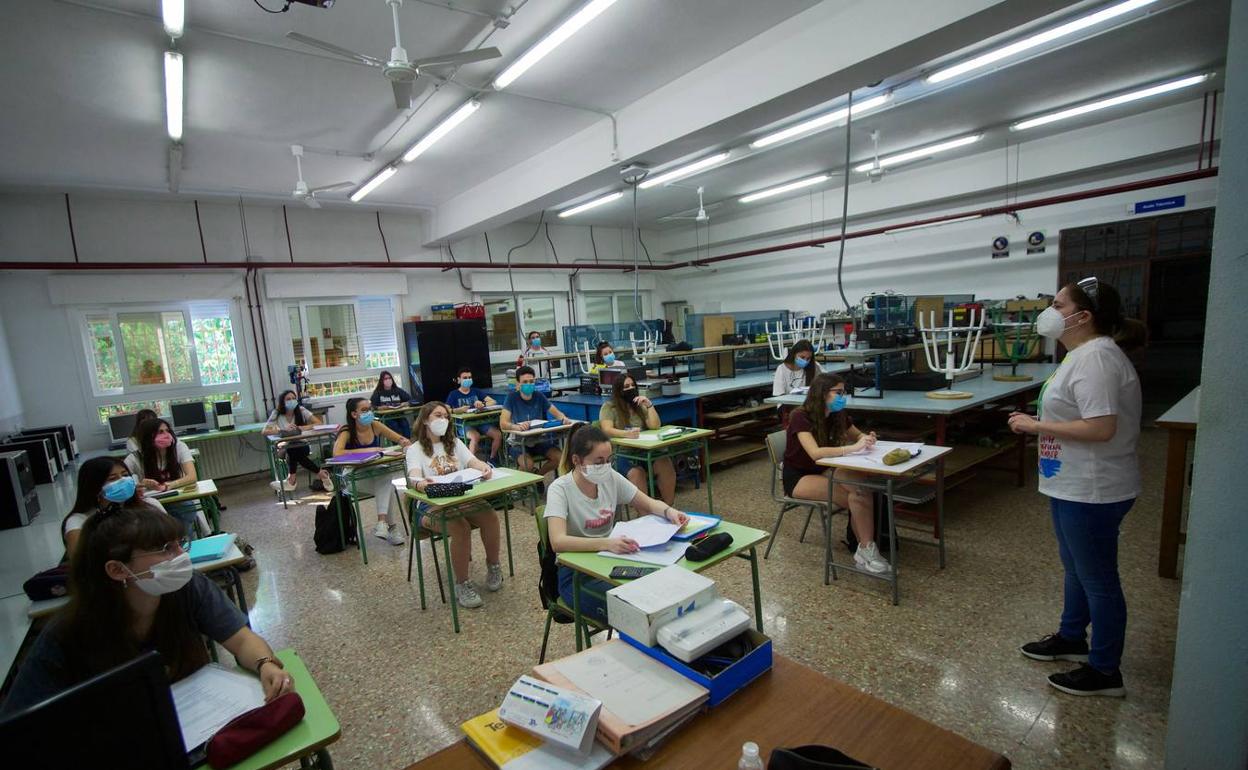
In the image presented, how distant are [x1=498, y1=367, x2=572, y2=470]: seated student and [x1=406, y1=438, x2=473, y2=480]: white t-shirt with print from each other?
1.23 meters

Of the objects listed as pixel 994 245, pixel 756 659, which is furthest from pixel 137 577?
pixel 994 245

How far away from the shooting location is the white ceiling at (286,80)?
3222 mm

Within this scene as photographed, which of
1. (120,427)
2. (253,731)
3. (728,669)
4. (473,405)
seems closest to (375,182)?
(473,405)

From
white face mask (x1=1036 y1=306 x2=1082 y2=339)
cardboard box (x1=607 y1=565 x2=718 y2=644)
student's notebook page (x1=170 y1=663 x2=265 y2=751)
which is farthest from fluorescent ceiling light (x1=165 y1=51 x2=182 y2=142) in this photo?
white face mask (x1=1036 y1=306 x2=1082 y2=339)

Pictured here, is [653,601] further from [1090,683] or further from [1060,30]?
[1060,30]

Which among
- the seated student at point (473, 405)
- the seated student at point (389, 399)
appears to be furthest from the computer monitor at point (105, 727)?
the seated student at point (389, 399)

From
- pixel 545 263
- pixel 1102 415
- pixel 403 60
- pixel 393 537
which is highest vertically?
Answer: pixel 403 60

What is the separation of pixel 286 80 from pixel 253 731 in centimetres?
442

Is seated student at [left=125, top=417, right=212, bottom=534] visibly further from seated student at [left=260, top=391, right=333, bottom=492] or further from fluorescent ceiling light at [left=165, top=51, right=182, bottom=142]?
fluorescent ceiling light at [left=165, top=51, right=182, bottom=142]

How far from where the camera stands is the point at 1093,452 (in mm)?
1960

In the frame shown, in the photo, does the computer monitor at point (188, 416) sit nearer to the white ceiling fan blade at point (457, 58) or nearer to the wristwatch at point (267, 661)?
the white ceiling fan blade at point (457, 58)

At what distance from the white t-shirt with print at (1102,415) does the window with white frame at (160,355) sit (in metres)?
8.59

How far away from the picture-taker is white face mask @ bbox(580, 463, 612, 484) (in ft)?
7.61

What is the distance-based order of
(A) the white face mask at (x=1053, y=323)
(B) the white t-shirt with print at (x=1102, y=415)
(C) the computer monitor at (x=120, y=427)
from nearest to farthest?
(B) the white t-shirt with print at (x=1102, y=415) → (A) the white face mask at (x=1053, y=323) → (C) the computer monitor at (x=120, y=427)
